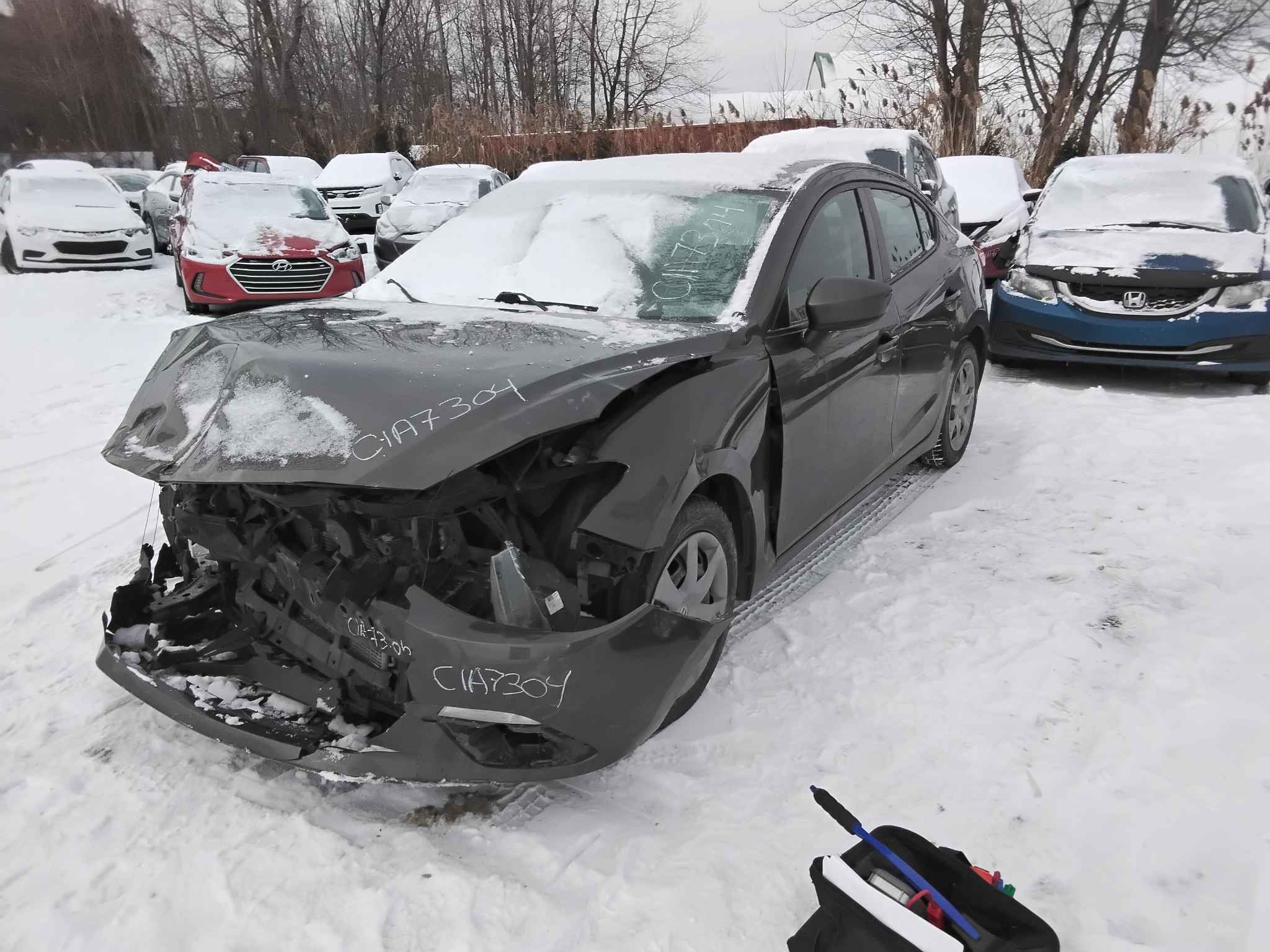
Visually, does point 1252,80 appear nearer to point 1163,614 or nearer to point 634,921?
point 1163,614

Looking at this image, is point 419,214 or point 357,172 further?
point 357,172

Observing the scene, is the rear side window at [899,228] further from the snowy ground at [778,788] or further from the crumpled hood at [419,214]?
the crumpled hood at [419,214]

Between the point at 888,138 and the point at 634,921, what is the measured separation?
8.42m

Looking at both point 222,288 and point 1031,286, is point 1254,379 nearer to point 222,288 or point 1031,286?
point 1031,286

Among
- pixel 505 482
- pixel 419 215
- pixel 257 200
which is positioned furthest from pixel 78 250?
pixel 505 482

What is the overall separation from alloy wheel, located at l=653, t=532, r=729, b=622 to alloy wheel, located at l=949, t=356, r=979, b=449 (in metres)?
2.64

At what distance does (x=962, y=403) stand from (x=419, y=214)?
997cm

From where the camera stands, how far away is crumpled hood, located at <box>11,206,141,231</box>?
12383mm

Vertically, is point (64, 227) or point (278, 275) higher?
point (64, 227)

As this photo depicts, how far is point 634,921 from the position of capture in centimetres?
198

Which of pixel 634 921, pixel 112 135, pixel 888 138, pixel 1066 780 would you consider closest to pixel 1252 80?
pixel 888 138

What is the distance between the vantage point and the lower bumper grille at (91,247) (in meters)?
12.5

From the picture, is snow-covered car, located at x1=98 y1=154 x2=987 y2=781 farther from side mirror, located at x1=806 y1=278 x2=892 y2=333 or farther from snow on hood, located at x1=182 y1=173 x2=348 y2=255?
snow on hood, located at x1=182 y1=173 x2=348 y2=255

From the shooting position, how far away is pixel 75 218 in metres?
12.7
